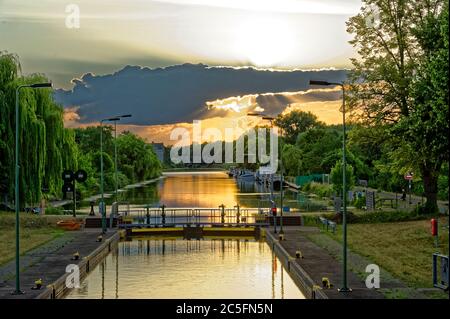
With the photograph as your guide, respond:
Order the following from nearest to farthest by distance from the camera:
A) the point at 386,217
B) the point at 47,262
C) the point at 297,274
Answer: the point at 297,274
the point at 47,262
the point at 386,217

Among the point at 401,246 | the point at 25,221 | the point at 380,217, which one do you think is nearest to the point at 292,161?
the point at 380,217

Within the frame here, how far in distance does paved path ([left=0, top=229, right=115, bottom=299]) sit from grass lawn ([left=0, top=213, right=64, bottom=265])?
81 cm

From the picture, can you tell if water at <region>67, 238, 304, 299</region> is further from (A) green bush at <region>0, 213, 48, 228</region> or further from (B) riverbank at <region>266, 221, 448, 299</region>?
(A) green bush at <region>0, 213, 48, 228</region>

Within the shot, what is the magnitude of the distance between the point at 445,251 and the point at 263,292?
10843mm

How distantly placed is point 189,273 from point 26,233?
701 inches

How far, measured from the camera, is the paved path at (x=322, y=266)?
91.9 feet

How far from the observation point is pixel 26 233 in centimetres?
5234

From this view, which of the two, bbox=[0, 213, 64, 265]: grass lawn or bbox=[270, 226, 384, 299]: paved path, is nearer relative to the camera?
bbox=[270, 226, 384, 299]: paved path

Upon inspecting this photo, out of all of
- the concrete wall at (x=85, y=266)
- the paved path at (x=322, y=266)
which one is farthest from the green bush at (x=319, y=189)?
the concrete wall at (x=85, y=266)

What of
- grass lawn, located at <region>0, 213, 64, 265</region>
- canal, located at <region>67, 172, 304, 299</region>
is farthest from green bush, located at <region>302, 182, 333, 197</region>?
grass lawn, located at <region>0, 213, 64, 265</region>

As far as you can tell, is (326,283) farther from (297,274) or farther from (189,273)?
(189,273)

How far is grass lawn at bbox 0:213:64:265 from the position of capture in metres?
43.6

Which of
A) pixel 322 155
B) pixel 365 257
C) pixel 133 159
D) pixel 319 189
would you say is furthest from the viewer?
pixel 133 159

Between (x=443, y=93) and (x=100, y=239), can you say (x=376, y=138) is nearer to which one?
(x=100, y=239)
